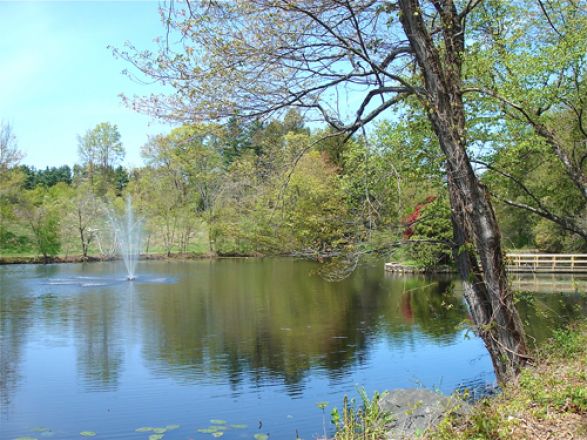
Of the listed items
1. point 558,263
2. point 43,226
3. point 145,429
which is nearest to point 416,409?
point 145,429

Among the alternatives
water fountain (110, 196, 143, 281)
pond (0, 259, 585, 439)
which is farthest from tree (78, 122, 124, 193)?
pond (0, 259, 585, 439)

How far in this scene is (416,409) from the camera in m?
6.18

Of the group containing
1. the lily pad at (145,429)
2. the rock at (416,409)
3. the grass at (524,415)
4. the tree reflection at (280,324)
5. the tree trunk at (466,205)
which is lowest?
the lily pad at (145,429)

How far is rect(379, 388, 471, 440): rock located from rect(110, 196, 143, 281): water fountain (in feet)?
121

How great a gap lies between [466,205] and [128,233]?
4233cm

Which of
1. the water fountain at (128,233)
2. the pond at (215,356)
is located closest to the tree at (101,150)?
the water fountain at (128,233)

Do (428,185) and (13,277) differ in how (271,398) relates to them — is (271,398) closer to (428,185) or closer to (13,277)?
(428,185)

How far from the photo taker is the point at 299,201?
838 cm

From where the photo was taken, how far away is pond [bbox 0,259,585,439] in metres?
8.84

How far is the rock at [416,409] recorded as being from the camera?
4891mm

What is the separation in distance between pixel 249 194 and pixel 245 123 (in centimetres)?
158

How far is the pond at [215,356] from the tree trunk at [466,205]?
43cm

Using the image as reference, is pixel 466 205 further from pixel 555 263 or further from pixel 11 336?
pixel 555 263

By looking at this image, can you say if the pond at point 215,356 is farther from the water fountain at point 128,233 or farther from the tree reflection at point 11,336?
the water fountain at point 128,233
